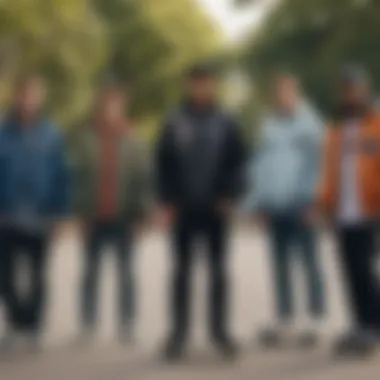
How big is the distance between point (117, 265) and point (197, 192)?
2.50ft

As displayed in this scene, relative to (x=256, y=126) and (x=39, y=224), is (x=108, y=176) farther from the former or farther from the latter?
(x=256, y=126)

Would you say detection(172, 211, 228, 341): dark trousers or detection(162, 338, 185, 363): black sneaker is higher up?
detection(172, 211, 228, 341): dark trousers

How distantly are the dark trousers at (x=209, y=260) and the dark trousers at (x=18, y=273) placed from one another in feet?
2.48

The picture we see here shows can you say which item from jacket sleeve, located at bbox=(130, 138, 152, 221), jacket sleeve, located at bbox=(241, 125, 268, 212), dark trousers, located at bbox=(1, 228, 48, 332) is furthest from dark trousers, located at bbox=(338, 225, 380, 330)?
dark trousers, located at bbox=(1, 228, 48, 332)

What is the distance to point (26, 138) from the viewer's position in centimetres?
567

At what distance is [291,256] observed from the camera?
19.5 feet

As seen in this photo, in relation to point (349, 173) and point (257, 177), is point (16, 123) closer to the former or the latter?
point (257, 177)

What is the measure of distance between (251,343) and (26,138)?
5.10ft

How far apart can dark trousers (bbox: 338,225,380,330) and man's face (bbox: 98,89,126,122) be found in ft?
4.35

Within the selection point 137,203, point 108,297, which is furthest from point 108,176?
point 108,297

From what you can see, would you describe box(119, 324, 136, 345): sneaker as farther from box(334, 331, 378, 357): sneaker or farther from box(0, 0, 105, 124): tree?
box(0, 0, 105, 124): tree

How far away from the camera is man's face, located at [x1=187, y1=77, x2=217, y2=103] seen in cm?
534

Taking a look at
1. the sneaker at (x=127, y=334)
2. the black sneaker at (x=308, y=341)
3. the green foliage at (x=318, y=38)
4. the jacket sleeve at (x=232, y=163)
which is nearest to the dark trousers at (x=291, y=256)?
the black sneaker at (x=308, y=341)

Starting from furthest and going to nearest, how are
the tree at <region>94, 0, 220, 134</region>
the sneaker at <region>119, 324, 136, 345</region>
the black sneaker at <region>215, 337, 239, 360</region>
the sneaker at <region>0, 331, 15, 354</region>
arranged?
1. the tree at <region>94, 0, 220, 134</region>
2. the sneaker at <region>119, 324, 136, 345</region>
3. the sneaker at <region>0, 331, 15, 354</region>
4. the black sneaker at <region>215, 337, 239, 360</region>
